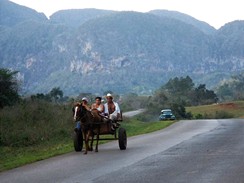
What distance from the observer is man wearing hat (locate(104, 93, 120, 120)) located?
60.9 ft

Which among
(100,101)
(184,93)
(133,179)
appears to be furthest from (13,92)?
(184,93)

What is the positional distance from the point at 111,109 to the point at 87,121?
1.79m

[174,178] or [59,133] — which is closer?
[174,178]

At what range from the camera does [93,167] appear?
13.5m

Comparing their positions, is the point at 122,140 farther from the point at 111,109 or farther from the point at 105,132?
the point at 111,109

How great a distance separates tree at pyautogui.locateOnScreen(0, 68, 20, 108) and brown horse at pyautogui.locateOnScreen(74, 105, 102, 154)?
20.8 m

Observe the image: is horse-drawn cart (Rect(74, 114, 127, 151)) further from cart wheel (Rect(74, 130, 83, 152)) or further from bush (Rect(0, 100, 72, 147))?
bush (Rect(0, 100, 72, 147))

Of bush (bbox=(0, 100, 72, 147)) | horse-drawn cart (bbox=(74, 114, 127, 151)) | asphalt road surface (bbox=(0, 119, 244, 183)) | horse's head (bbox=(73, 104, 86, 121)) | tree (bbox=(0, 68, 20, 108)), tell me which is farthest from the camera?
tree (bbox=(0, 68, 20, 108))

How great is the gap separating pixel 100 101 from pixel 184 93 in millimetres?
115915

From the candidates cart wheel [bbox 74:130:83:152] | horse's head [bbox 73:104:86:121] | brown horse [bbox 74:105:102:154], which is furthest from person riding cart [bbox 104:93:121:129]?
horse's head [bbox 73:104:86:121]

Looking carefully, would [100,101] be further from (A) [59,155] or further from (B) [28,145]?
(B) [28,145]

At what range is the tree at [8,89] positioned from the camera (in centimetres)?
3772

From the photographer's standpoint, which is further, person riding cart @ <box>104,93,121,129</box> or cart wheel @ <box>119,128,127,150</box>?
person riding cart @ <box>104,93,121,129</box>

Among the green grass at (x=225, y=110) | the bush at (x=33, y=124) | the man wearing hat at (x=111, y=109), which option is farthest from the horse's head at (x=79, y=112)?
the green grass at (x=225, y=110)
